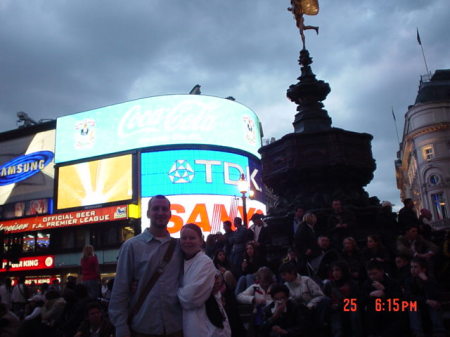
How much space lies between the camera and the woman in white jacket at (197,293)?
329cm

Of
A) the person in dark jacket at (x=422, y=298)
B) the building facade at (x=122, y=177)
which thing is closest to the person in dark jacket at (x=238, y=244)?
the person in dark jacket at (x=422, y=298)

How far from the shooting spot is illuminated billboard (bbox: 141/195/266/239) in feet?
111

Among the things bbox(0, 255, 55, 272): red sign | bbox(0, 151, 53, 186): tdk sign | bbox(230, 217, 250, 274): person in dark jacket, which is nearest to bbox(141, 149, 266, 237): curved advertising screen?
bbox(0, 255, 55, 272): red sign

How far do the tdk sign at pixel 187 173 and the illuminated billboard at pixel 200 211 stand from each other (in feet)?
1.94

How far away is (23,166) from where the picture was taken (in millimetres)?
42656

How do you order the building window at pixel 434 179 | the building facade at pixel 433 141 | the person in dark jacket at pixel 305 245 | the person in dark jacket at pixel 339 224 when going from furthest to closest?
1. the building window at pixel 434 179
2. the building facade at pixel 433 141
3. the person in dark jacket at pixel 339 224
4. the person in dark jacket at pixel 305 245

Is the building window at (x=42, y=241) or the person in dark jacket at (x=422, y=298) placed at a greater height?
the building window at (x=42, y=241)

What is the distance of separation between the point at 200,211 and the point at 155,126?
899cm

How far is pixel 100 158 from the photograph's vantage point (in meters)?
37.6

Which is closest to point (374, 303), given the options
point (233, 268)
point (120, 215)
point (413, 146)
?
point (233, 268)

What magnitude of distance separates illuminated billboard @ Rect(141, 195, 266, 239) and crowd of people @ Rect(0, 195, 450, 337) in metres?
23.5
